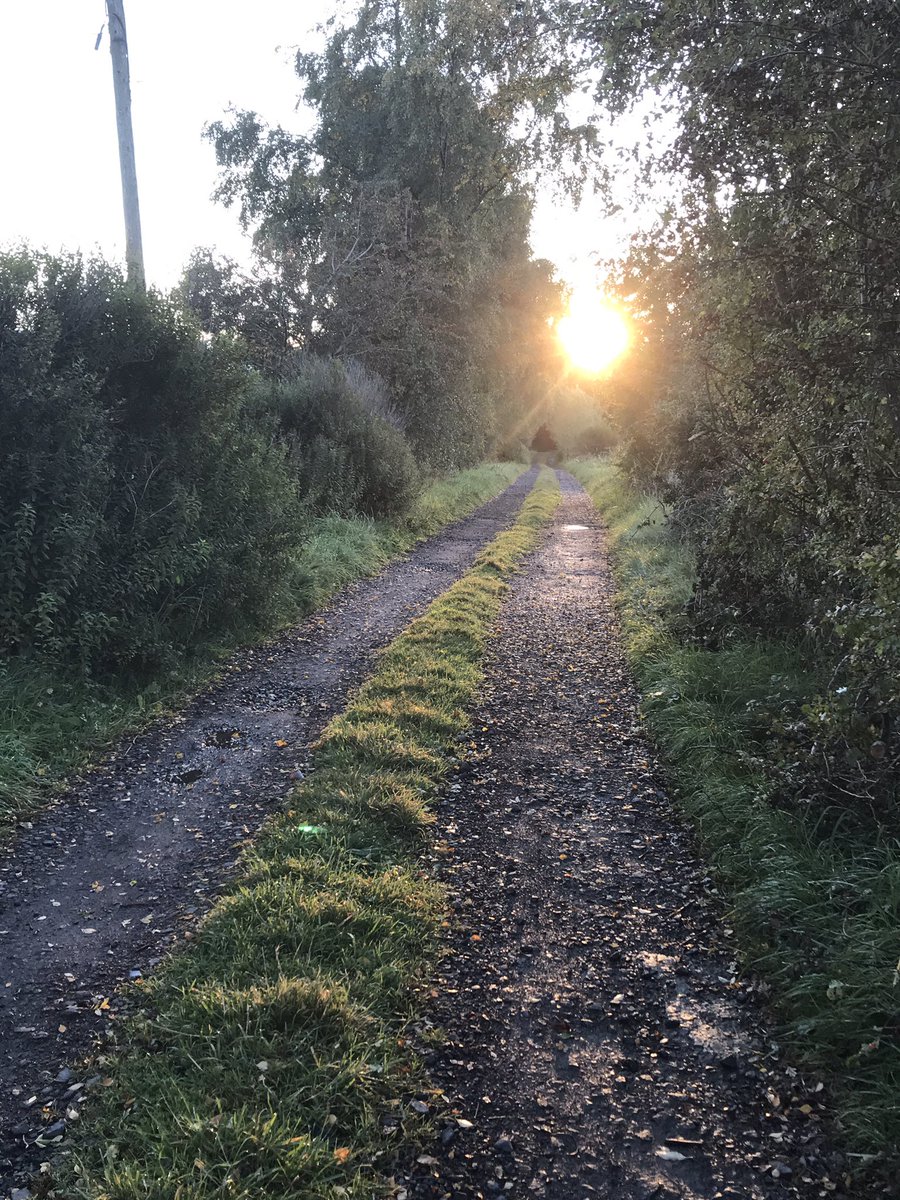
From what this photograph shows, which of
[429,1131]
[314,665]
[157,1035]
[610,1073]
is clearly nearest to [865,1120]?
[610,1073]

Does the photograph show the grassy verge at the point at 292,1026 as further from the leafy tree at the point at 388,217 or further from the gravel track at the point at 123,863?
the leafy tree at the point at 388,217

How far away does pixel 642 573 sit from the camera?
11.1 metres

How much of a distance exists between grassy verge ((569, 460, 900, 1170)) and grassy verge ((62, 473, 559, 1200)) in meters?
1.49

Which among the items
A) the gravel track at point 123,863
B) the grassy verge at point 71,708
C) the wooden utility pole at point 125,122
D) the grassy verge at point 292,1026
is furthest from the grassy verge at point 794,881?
the wooden utility pole at point 125,122

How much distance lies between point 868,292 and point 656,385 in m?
11.6

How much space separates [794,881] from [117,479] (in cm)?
633

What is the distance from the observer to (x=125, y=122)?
9.42 meters

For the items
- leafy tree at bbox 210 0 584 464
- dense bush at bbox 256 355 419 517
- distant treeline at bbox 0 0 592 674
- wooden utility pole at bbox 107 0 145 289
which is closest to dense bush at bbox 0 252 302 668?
distant treeline at bbox 0 0 592 674

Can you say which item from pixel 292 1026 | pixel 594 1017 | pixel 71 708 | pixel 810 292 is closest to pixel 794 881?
pixel 594 1017

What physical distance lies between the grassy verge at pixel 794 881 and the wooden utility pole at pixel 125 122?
8379mm

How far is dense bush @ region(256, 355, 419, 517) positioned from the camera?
1374 centimetres

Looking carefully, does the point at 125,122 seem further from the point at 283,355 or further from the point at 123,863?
the point at 123,863

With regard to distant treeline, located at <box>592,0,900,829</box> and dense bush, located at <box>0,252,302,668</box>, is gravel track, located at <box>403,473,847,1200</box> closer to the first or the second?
distant treeline, located at <box>592,0,900,829</box>

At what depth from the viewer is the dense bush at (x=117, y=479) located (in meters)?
6.00
